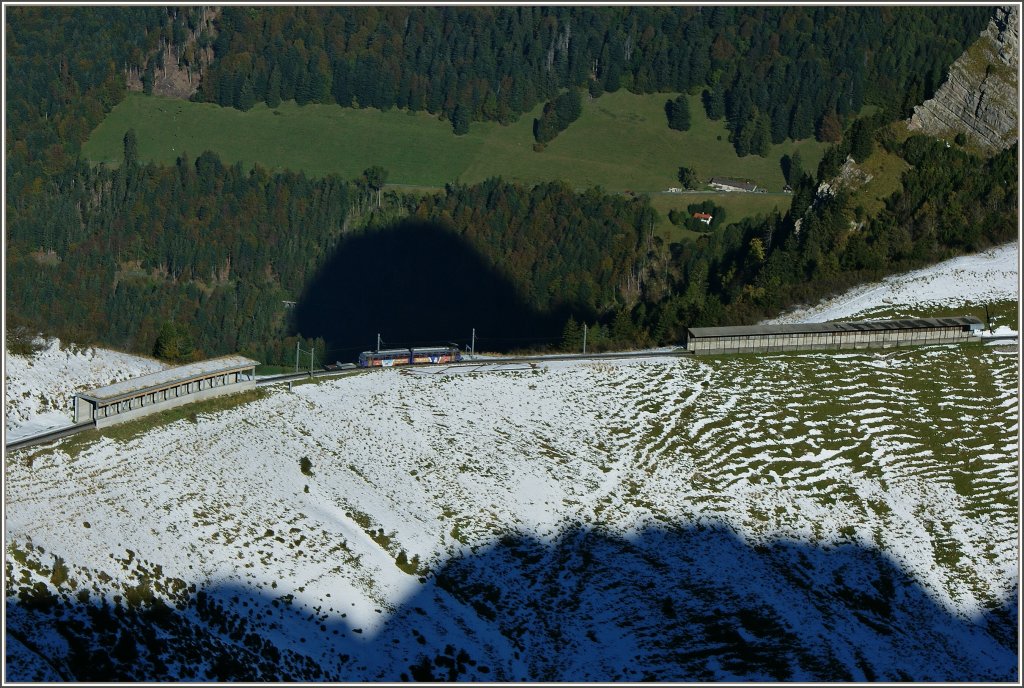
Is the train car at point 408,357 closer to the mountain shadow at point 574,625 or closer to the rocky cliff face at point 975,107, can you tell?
the mountain shadow at point 574,625

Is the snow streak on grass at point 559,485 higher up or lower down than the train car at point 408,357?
lower down

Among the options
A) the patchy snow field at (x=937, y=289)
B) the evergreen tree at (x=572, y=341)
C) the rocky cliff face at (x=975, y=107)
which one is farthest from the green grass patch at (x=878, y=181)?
the evergreen tree at (x=572, y=341)

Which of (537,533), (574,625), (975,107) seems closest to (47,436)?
(537,533)

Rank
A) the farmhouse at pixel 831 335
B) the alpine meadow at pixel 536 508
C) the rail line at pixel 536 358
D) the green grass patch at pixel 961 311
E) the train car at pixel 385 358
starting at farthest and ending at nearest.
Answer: the green grass patch at pixel 961 311 < the farmhouse at pixel 831 335 < the train car at pixel 385 358 < the rail line at pixel 536 358 < the alpine meadow at pixel 536 508

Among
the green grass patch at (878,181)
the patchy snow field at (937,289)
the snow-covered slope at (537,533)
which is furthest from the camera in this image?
the green grass patch at (878,181)

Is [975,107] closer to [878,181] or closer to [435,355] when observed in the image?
[878,181]

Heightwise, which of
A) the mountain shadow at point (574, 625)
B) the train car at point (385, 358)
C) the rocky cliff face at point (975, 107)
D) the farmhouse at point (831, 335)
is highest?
Result: the rocky cliff face at point (975, 107)
